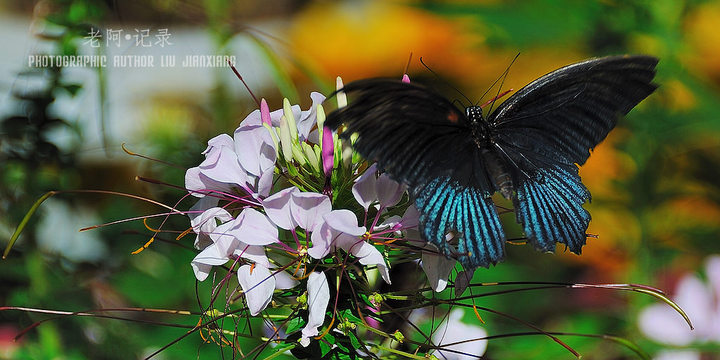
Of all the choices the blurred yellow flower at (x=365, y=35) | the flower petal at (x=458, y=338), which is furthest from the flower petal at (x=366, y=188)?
the blurred yellow flower at (x=365, y=35)

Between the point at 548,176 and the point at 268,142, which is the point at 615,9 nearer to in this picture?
the point at 548,176

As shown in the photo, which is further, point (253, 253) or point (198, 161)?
point (198, 161)

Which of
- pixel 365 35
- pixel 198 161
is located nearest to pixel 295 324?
pixel 198 161

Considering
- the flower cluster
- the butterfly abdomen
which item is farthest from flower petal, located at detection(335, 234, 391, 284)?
the butterfly abdomen

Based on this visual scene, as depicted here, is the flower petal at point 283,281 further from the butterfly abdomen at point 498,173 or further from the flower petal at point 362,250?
the butterfly abdomen at point 498,173

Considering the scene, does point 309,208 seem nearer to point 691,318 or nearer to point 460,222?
point 460,222

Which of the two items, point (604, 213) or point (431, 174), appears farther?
point (604, 213)

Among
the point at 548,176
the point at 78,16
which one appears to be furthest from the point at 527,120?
the point at 78,16
